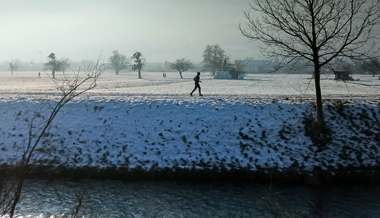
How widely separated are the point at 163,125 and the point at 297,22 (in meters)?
9.36

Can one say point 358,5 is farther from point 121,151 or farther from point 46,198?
point 46,198

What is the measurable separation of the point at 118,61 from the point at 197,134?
128644 mm

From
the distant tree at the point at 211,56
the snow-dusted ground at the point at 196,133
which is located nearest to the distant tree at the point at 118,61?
the distant tree at the point at 211,56

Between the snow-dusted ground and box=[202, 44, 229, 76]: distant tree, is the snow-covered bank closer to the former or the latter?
the snow-dusted ground

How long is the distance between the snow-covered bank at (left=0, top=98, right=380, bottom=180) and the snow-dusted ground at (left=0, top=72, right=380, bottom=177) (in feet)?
0.16

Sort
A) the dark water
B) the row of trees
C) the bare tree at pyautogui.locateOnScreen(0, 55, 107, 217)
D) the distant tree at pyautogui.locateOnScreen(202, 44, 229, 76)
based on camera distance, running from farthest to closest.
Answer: the distant tree at pyautogui.locateOnScreen(202, 44, 229, 76), the row of trees, the dark water, the bare tree at pyautogui.locateOnScreen(0, 55, 107, 217)

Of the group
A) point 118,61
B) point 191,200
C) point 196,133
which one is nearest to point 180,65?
point 118,61

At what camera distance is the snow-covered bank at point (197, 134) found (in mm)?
14711

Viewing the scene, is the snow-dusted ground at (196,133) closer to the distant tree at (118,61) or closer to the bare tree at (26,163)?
the bare tree at (26,163)

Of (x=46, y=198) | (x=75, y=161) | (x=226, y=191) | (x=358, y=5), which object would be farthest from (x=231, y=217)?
(x=358, y=5)

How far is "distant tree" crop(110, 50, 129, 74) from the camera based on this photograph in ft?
441

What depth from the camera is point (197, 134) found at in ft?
54.7

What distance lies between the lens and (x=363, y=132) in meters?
16.4

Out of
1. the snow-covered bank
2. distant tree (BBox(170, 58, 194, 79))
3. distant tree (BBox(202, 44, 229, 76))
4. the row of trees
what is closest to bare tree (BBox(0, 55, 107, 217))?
the snow-covered bank
